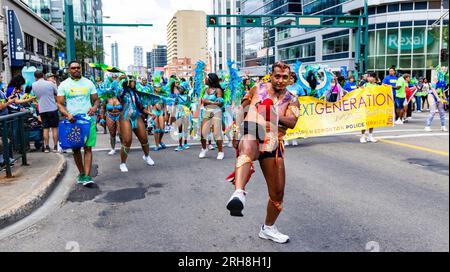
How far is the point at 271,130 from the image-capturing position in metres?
3.87

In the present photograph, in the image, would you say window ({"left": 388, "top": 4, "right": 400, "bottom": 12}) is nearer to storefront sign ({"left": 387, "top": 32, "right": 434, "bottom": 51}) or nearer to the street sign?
storefront sign ({"left": 387, "top": 32, "right": 434, "bottom": 51})

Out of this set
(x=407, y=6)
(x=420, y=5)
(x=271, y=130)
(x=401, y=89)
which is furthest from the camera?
(x=407, y=6)

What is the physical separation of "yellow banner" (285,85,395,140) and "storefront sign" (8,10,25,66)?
23677 millimetres

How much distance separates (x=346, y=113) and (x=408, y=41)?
124 feet

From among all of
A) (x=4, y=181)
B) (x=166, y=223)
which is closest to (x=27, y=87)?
(x=4, y=181)

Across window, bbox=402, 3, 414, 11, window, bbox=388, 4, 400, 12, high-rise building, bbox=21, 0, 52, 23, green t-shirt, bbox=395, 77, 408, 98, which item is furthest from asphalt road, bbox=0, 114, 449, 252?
window, bbox=388, 4, 400, 12

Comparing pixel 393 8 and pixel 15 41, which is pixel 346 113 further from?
pixel 393 8

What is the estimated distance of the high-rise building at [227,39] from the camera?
5305 inches

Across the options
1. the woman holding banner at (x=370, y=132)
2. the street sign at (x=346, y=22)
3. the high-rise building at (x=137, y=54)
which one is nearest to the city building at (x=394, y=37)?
the street sign at (x=346, y=22)

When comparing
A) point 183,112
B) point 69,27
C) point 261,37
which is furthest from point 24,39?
point 261,37

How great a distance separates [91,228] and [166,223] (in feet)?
2.72

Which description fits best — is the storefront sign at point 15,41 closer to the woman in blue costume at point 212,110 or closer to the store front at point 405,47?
the woman in blue costume at point 212,110

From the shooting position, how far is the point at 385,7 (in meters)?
45.4
